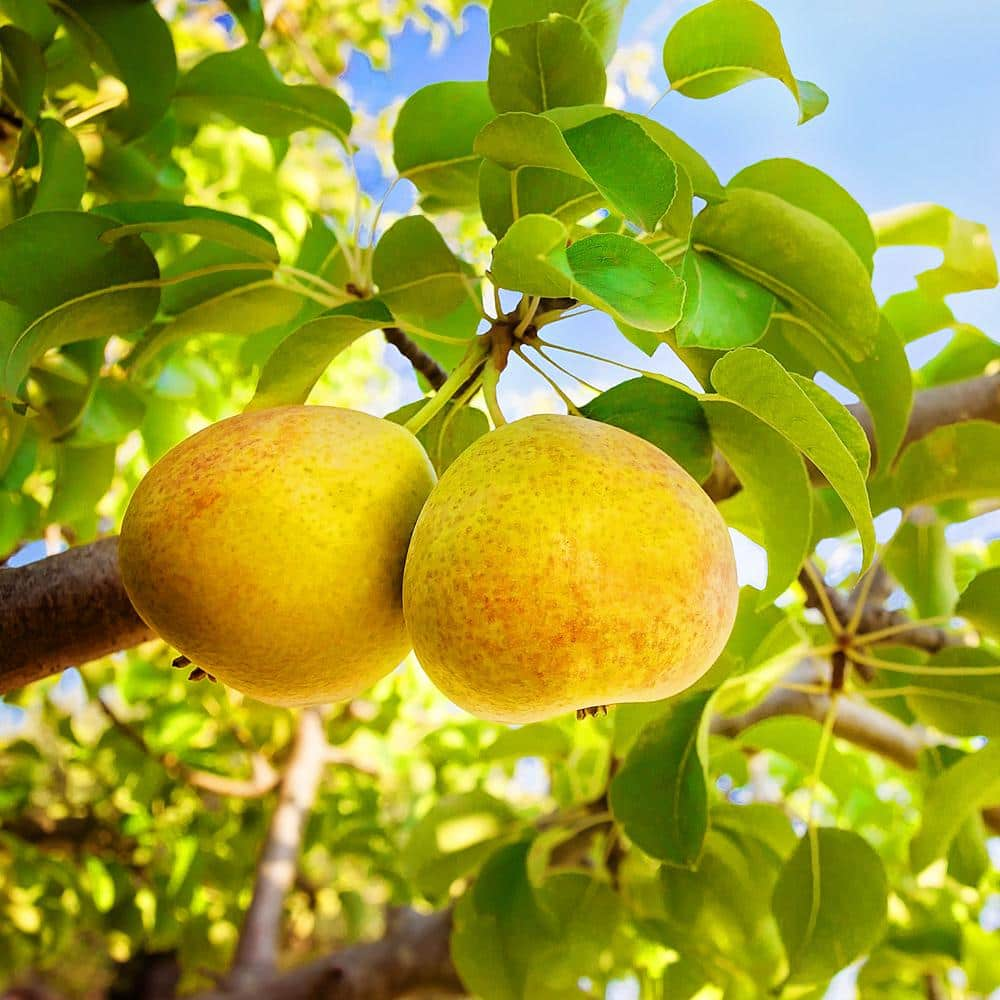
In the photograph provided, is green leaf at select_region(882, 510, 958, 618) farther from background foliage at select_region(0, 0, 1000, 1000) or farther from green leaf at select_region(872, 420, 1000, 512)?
green leaf at select_region(872, 420, 1000, 512)

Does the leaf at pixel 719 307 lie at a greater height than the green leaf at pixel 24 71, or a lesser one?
lesser

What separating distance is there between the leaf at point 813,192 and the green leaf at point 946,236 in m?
0.20

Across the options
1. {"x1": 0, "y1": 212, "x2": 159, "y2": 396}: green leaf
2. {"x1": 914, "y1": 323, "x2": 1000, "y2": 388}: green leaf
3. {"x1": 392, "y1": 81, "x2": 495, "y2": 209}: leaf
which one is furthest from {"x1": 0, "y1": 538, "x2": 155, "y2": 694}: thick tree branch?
{"x1": 914, "y1": 323, "x2": 1000, "y2": 388}: green leaf

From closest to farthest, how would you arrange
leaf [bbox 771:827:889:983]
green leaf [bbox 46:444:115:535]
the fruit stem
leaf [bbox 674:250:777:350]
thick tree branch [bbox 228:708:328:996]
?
1. leaf [bbox 674:250:777:350]
2. the fruit stem
3. leaf [bbox 771:827:889:983]
4. green leaf [bbox 46:444:115:535]
5. thick tree branch [bbox 228:708:328:996]

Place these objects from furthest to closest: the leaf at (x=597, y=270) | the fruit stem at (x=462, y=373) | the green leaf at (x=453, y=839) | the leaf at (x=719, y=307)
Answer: the green leaf at (x=453, y=839)
the fruit stem at (x=462, y=373)
the leaf at (x=719, y=307)
the leaf at (x=597, y=270)

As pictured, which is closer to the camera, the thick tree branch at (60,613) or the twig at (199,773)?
the thick tree branch at (60,613)

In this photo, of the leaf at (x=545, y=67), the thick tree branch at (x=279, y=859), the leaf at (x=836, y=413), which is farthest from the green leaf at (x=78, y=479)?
the thick tree branch at (x=279, y=859)

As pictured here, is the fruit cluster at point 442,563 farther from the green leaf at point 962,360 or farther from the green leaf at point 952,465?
the green leaf at point 962,360

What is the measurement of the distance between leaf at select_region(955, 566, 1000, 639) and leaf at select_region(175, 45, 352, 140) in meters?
0.94

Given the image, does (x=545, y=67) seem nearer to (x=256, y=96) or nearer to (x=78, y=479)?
(x=256, y=96)

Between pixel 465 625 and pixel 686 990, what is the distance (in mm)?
941

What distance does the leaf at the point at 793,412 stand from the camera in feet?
1.81

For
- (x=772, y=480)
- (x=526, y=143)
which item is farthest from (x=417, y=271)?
(x=772, y=480)

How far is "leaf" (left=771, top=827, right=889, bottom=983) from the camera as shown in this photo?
102cm
